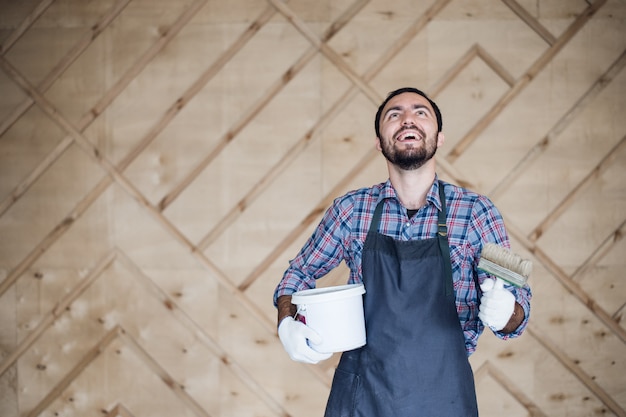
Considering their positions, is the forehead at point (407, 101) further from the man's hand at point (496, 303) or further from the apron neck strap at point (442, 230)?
the man's hand at point (496, 303)

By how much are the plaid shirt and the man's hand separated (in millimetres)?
94

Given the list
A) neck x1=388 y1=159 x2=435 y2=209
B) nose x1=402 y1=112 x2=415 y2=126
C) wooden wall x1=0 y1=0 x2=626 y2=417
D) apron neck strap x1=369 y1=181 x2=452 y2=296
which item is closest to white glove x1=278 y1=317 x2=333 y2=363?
apron neck strap x1=369 y1=181 x2=452 y2=296

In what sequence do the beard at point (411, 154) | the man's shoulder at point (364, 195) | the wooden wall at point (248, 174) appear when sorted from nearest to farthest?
the beard at point (411, 154), the man's shoulder at point (364, 195), the wooden wall at point (248, 174)

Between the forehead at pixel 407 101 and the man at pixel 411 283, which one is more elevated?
the forehead at pixel 407 101

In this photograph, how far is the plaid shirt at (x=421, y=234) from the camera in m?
1.27

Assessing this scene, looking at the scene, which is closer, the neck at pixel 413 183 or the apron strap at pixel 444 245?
the apron strap at pixel 444 245

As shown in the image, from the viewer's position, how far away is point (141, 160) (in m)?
2.14

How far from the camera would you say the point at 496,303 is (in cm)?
107

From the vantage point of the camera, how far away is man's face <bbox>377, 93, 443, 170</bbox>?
129cm

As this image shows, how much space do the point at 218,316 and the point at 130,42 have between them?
1.16m

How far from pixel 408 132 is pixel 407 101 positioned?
0.37 feet

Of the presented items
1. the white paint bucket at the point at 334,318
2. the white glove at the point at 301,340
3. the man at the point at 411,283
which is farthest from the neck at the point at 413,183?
the white glove at the point at 301,340

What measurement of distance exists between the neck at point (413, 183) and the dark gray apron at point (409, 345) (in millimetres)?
99

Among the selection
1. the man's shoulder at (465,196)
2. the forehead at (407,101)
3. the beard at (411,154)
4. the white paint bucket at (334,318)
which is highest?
the forehead at (407,101)
